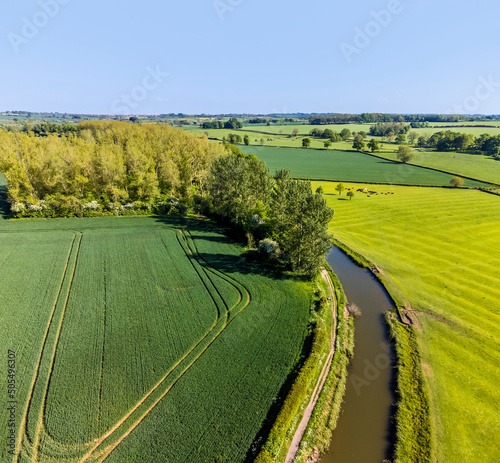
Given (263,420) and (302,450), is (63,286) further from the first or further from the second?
(302,450)

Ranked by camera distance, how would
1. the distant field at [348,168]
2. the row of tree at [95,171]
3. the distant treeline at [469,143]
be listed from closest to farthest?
the row of tree at [95,171], the distant field at [348,168], the distant treeline at [469,143]

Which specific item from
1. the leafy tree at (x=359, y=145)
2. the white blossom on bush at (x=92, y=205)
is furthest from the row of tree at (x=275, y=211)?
the leafy tree at (x=359, y=145)

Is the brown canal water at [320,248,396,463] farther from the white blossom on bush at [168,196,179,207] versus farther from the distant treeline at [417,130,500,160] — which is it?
the distant treeline at [417,130,500,160]

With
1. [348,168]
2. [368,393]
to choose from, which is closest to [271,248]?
[368,393]

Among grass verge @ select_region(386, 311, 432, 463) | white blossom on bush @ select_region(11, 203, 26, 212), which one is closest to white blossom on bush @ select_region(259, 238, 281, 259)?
grass verge @ select_region(386, 311, 432, 463)

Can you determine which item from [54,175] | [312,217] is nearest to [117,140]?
[54,175]

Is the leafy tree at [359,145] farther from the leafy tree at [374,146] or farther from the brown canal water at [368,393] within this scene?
the brown canal water at [368,393]

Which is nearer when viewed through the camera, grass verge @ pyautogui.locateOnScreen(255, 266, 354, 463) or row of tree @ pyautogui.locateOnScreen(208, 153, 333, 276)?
grass verge @ pyautogui.locateOnScreen(255, 266, 354, 463)
